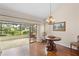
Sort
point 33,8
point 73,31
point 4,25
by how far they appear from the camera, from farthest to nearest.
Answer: point 73,31 < point 33,8 < point 4,25

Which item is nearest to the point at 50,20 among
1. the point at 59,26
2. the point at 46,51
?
the point at 59,26

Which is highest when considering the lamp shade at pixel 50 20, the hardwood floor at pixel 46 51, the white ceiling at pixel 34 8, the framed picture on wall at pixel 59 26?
the white ceiling at pixel 34 8

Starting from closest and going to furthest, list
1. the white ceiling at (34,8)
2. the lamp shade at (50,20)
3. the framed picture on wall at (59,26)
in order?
the white ceiling at (34,8) < the lamp shade at (50,20) < the framed picture on wall at (59,26)

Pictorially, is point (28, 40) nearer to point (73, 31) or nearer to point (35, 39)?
point (35, 39)

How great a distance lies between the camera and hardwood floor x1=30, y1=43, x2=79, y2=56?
96.2 inches

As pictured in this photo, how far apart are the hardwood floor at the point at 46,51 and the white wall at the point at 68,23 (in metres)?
0.17

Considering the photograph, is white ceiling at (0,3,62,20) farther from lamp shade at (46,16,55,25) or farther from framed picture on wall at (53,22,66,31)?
framed picture on wall at (53,22,66,31)

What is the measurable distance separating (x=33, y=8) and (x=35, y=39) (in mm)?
866

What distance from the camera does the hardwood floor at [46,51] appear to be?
2.44 m

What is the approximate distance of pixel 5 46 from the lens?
7.61ft

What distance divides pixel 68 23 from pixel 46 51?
106cm

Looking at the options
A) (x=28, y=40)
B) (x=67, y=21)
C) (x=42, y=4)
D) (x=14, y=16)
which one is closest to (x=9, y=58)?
(x=28, y=40)

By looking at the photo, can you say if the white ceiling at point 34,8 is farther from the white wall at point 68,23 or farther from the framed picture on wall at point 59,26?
the framed picture on wall at point 59,26

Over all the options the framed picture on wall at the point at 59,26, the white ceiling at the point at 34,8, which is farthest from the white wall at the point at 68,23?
the white ceiling at the point at 34,8
